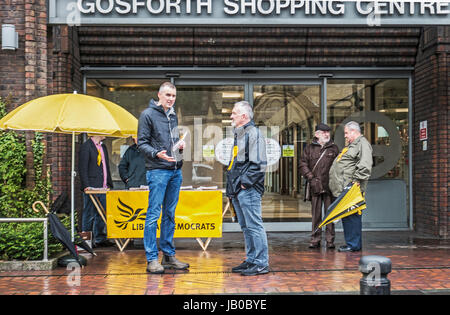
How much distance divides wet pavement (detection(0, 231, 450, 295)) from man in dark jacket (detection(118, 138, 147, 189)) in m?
1.18

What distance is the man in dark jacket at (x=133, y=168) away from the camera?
9273 millimetres

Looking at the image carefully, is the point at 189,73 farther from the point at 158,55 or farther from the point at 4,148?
the point at 4,148

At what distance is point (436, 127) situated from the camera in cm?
976

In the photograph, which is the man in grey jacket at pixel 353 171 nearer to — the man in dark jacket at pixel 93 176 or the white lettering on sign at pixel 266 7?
the white lettering on sign at pixel 266 7

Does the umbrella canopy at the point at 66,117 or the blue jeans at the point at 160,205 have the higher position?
the umbrella canopy at the point at 66,117

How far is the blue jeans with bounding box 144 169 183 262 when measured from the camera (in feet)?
20.8

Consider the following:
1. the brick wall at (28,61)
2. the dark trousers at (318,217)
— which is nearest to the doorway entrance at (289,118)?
the brick wall at (28,61)

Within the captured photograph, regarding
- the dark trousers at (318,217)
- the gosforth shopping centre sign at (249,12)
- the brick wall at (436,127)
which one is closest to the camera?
the gosforth shopping centre sign at (249,12)

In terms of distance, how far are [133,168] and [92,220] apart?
3.54 ft

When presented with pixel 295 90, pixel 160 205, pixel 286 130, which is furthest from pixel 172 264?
pixel 295 90

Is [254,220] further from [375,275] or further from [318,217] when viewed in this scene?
[318,217]

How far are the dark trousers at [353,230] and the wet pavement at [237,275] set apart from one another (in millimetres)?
177

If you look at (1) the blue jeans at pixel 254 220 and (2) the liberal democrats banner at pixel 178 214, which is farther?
(2) the liberal democrats banner at pixel 178 214
